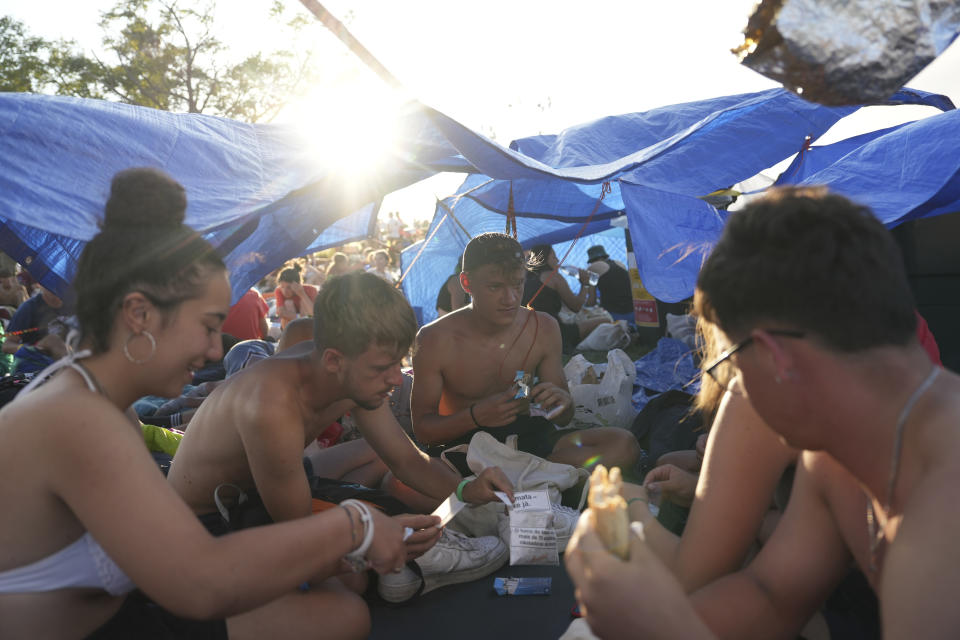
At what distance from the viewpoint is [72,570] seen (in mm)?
1648

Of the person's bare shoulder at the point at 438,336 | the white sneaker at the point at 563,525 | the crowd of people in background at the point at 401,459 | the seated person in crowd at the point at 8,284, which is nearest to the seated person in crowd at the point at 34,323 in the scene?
the seated person in crowd at the point at 8,284

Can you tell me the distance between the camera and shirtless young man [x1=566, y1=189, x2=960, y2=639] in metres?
1.12

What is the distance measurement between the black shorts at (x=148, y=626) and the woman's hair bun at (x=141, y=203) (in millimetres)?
1054

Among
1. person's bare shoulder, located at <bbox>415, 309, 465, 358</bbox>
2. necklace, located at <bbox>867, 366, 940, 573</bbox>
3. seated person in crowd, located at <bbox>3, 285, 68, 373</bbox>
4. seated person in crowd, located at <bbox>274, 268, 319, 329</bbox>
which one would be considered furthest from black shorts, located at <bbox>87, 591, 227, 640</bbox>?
seated person in crowd, located at <bbox>274, 268, 319, 329</bbox>

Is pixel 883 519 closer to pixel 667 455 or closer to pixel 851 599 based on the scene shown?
pixel 851 599

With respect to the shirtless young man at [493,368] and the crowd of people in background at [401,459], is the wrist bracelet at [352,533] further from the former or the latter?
the shirtless young man at [493,368]

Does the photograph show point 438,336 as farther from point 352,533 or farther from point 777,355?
point 777,355

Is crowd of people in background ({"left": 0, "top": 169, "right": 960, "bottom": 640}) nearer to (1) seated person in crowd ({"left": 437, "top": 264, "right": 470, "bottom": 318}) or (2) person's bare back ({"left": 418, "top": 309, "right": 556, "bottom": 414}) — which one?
(2) person's bare back ({"left": 418, "top": 309, "right": 556, "bottom": 414})

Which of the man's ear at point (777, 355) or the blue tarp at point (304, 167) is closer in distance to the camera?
the man's ear at point (777, 355)

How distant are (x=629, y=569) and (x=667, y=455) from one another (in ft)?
8.38

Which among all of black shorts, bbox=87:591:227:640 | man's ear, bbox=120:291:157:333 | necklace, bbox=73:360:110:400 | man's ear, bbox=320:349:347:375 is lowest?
black shorts, bbox=87:591:227:640

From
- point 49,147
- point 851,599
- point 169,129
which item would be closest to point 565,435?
point 851,599

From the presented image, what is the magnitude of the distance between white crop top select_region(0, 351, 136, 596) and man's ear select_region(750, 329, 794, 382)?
148 cm

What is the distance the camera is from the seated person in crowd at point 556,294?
26.2 ft
